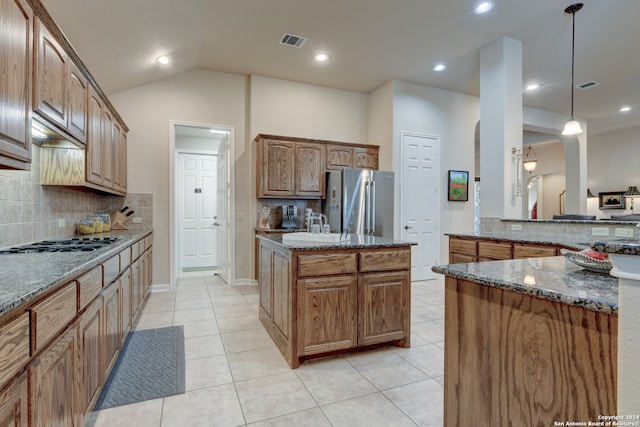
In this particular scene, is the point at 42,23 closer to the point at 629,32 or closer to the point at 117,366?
the point at 117,366

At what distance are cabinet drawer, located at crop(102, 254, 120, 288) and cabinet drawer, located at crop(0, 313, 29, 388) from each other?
975mm

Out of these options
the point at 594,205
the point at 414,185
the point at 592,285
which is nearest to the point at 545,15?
the point at 414,185

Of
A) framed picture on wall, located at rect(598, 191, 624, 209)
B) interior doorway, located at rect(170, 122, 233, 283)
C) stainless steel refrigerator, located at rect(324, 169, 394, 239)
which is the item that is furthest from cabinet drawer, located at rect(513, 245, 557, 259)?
framed picture on wall, located at rect(598, 191, 624, 209)

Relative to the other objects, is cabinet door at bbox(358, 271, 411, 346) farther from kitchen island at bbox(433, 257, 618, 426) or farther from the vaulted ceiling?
the vaulted ceiling

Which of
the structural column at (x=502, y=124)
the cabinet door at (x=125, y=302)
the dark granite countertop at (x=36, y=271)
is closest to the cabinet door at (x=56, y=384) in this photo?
the dark granite countertop at (x=36, y=271)

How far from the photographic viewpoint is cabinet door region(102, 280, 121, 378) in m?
1.96

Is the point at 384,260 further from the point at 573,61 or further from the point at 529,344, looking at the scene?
the point at 573,61

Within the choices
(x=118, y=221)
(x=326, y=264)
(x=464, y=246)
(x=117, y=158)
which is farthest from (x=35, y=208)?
(x=464, y=246)

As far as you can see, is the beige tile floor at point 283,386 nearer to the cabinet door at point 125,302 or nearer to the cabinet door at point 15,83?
the cabinet door at point 125,302

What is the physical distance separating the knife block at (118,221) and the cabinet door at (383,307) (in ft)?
11.1

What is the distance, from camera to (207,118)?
4766 millimetres

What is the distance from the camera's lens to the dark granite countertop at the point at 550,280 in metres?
0.94

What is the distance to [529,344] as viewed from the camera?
1.10m

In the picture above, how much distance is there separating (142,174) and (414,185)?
13.6 ft
